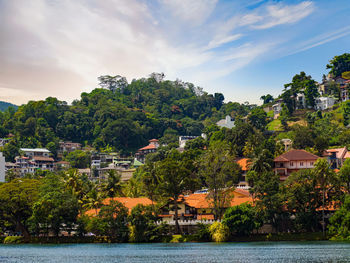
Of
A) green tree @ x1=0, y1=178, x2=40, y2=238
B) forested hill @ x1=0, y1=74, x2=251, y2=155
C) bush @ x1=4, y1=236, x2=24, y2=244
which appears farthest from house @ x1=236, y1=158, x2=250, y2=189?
forested hill @ x1=0, y1=74, x2=251, y2=155

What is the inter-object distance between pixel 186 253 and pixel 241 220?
46.7ft

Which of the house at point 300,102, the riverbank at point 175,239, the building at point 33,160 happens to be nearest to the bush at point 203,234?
the riverbank at point 175,239

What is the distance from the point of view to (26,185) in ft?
256

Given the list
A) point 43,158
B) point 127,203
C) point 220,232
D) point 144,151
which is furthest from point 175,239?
point 144,151

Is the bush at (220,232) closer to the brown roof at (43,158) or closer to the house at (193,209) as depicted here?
the house at (193,209)

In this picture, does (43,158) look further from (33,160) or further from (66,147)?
(66,147)

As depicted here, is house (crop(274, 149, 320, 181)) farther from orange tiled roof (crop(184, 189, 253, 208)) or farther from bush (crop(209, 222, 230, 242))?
bush (crop(209, 222, 230, 242))

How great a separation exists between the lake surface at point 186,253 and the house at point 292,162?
33107 millimetres

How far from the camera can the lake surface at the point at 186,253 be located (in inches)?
1886

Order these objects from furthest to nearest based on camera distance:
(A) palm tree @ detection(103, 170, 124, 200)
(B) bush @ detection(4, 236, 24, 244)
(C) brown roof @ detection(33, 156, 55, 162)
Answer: (C) brown roof @ detection(33, 156, 55, 162) → (A) palm tree @ detection(103, 170, 124, 200) → (B) bush @ detection(4, 236, 24, 244)

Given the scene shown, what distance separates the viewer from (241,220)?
6656 cm

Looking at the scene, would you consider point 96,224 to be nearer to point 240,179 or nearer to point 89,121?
point 240,179

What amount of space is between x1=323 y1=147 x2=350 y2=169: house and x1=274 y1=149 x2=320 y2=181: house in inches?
276

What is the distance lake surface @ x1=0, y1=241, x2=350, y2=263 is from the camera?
47.9 meters
